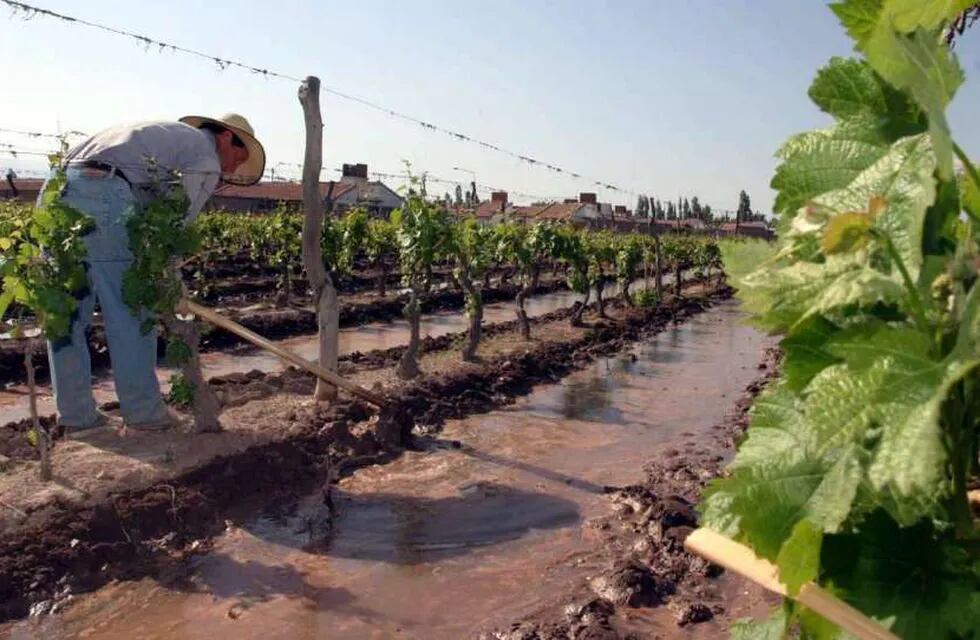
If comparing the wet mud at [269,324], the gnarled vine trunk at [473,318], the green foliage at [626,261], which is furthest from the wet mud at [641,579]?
the green foliage at [626,261]

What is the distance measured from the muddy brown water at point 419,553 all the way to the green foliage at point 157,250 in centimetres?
163

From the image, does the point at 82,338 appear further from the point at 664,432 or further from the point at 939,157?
the point at 939,157

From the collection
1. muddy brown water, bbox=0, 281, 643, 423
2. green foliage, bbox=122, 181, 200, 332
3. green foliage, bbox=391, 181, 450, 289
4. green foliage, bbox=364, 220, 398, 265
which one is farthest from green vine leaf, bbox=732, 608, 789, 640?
green foliage, bbox=364, 220, 398, 265

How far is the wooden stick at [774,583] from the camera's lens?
965 millimetres

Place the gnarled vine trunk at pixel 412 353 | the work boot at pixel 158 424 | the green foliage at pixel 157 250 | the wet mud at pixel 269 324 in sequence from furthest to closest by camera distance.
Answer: the wet mud at pixel 269 324 → the gnarled vine trunk at pixel 412 353 → the work boot at pixel 158 424 → the green foliage at pixel 157 250

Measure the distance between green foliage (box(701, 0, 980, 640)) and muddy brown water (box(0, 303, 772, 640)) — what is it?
13.4 ft

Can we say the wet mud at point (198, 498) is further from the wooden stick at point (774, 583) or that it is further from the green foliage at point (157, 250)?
the wooden stick at point (774, 583)

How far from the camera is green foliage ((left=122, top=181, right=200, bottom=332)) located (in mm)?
6523

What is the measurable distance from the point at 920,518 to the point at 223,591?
4.85 metres

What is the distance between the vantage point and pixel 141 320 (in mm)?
6996

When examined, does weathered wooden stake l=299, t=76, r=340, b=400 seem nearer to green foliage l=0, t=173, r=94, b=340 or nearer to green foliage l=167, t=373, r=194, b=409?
green foliage l=167, t=373, r=194, b=409

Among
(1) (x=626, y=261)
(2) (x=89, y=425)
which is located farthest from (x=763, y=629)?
(1) (x=626, y=261)

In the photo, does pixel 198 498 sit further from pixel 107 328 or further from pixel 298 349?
pixel 298 349

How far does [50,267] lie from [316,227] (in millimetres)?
2696
